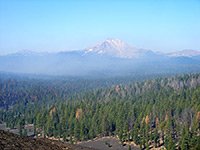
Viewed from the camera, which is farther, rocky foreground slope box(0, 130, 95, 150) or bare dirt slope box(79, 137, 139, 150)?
bare dirt slope box(79, 137, 139, 150)

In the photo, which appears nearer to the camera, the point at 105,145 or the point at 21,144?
the point at 21,144

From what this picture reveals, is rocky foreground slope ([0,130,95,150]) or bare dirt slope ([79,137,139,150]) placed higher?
rocky foreground slope ([0,130,95,150])

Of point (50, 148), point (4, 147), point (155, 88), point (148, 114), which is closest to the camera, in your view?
point (4, 147)

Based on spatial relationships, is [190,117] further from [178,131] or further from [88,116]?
[88,116]

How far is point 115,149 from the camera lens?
3578 cm

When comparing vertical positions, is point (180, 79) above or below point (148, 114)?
above

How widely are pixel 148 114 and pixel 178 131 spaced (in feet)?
29.0

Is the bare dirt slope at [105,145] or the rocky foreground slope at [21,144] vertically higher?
the rocky foreground slope at [21,144]

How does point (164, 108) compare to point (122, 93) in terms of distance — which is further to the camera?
point (122, 93)

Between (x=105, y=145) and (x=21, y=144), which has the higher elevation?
(x=21, y=144)

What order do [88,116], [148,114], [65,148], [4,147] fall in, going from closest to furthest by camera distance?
[4,147], [65,148], [148,114], [88,116]

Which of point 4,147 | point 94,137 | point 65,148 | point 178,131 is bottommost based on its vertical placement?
point 94,137

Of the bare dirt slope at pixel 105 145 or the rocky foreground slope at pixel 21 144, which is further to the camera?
the bare dirt slope at pixel 105 145

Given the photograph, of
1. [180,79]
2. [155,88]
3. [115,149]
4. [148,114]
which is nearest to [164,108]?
[148,114]
